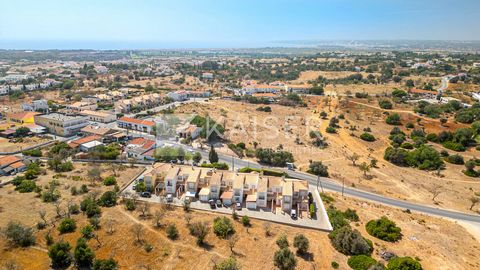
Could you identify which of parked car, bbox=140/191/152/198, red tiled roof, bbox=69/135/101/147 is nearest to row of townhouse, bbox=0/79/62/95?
red tiled roof, bbox=69/135/101/147

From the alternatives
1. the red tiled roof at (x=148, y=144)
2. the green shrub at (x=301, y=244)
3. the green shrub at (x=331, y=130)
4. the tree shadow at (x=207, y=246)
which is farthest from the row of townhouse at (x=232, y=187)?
the green shrub at (x=331, y=130)

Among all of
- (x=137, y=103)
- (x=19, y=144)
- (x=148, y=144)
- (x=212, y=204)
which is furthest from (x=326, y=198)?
(x=137, y=103)

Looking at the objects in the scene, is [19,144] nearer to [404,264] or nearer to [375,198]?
[375,198]

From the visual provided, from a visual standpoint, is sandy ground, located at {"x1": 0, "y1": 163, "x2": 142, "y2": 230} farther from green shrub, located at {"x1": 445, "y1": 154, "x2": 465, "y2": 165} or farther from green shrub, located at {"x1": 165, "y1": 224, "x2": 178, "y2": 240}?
green shrub, located at {"x1": 445, "y1": 154, "x2": 465, "y2": 165}

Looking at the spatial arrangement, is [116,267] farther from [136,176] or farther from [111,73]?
[111,73]

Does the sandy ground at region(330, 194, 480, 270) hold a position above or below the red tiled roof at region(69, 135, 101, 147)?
below

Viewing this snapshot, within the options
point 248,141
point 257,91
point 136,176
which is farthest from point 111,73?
point 136,176
